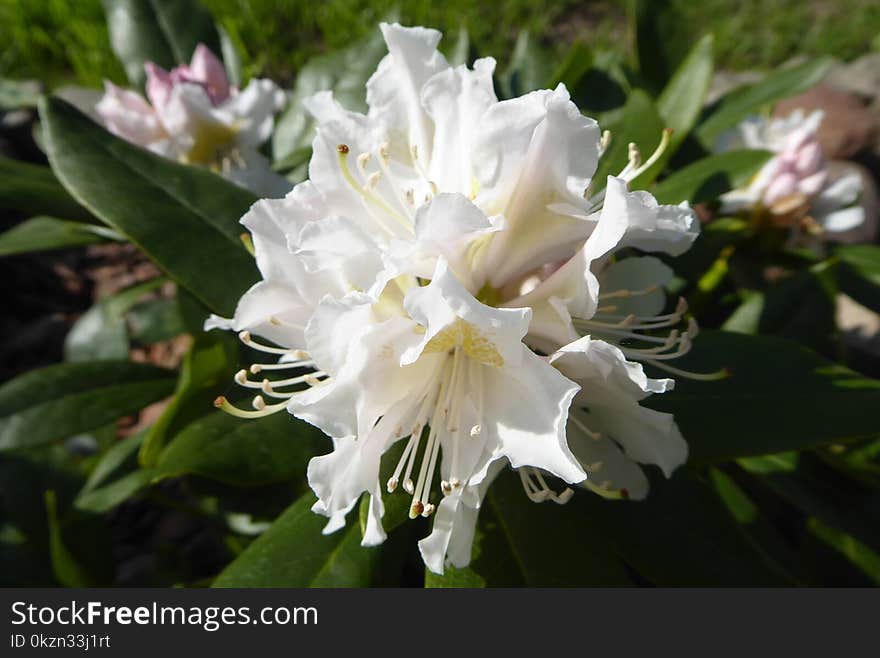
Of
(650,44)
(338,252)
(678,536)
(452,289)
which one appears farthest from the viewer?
(650,44)

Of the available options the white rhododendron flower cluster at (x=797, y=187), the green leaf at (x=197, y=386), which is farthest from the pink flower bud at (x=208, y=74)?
the white rhododendron flower cluster at (x=797, y=187)

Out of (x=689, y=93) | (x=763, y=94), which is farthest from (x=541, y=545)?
(x=763, y=94)

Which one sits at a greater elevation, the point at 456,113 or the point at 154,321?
the point at 154,321

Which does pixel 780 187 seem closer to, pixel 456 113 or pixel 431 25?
pixel 456 113

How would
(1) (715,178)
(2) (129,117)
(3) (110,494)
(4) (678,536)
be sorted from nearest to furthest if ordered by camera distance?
(4) (678,536)
(1) (715,178)
(2) (129,117)
(3) (110,494)

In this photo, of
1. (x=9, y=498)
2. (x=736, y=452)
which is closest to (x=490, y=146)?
(x=736, y=452)

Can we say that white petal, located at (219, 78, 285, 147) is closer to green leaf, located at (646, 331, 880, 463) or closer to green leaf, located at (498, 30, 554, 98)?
green leaf, located at (498, 30, 554, 98)

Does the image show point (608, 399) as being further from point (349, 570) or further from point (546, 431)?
point (349, 570)
